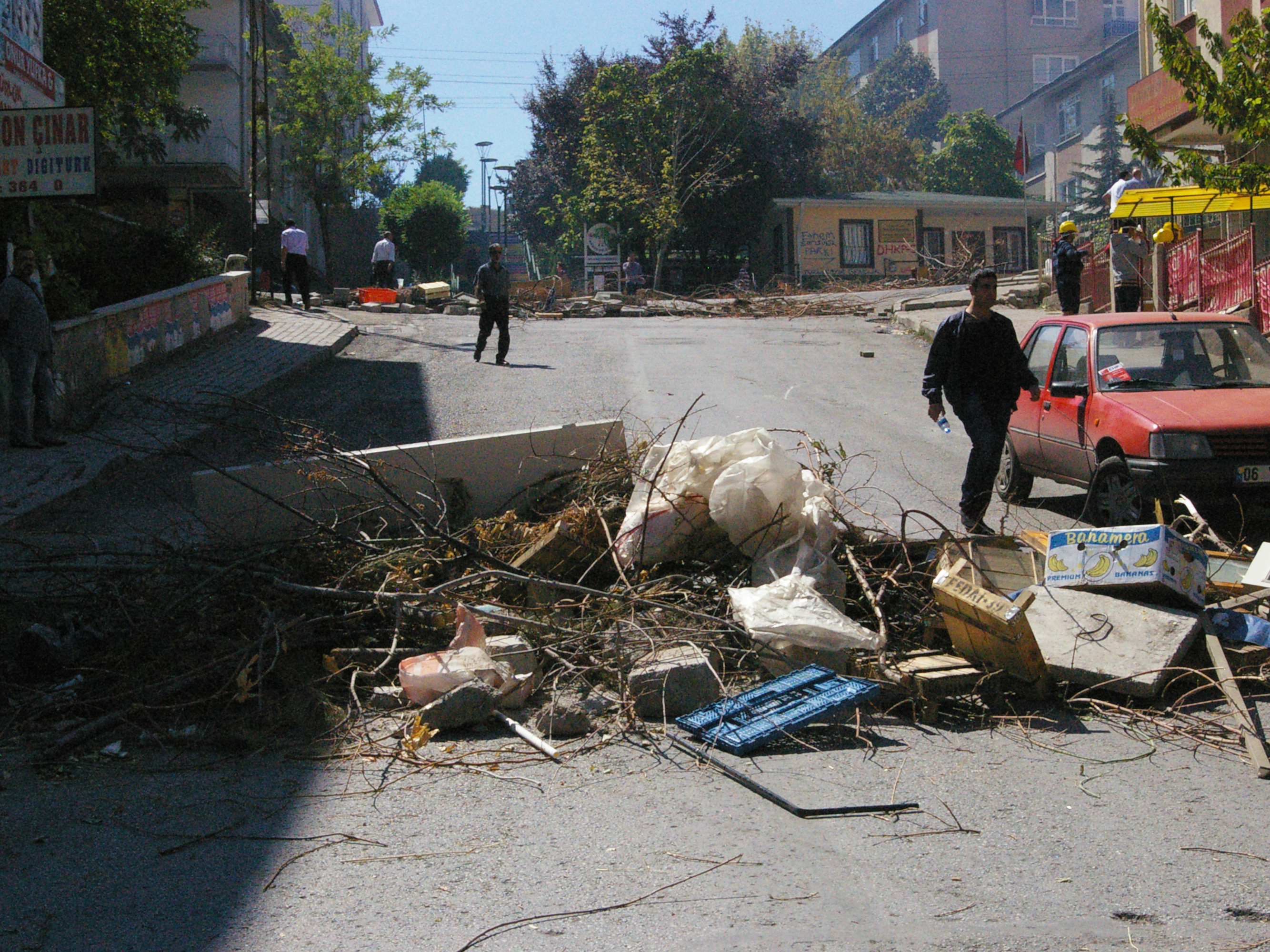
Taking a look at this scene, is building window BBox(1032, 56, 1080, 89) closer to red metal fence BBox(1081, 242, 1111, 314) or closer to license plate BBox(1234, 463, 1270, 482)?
red metal fence BBox(1081, 242, 1111, 314)

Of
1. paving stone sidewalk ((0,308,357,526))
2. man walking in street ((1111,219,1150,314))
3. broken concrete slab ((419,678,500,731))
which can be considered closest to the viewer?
broken concrete slab ((419,678,500,731))

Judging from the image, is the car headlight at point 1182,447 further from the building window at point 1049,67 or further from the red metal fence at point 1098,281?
the building window at point 1049,67

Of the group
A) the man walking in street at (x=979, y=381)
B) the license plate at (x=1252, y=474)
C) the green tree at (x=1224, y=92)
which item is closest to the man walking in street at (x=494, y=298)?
the green tree at (x=1224, y=92)

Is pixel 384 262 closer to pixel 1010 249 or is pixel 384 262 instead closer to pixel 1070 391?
pixel 1070 391

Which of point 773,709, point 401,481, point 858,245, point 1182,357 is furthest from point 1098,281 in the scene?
point 858,245

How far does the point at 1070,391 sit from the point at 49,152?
9.02 m

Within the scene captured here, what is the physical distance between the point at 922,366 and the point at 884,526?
12.0 metres

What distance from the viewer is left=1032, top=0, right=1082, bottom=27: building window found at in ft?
250

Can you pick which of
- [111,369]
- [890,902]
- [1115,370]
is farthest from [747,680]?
[111,369]

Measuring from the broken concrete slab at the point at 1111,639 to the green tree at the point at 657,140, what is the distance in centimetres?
3506

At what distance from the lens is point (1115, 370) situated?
8594 millimetres

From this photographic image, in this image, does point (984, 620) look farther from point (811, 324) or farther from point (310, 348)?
point (811, 324)

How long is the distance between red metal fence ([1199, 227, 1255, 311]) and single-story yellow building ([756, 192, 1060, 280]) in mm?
23907

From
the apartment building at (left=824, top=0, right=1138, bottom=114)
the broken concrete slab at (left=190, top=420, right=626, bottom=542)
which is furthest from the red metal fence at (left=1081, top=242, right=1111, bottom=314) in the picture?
the apartment building at (left=824, top=0, right=1138, bottom=114)
